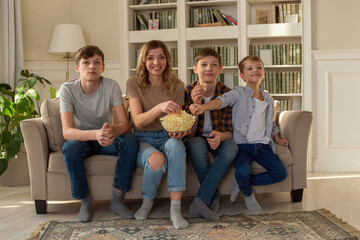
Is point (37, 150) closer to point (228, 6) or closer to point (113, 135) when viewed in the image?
point (113, 135)

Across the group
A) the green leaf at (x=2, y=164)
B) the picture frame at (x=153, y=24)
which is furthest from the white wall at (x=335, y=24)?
the green leaf at (x=2, y=164)

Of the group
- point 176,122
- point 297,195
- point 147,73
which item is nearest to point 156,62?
point 147,73


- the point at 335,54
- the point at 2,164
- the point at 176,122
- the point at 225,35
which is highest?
the point at 225,35

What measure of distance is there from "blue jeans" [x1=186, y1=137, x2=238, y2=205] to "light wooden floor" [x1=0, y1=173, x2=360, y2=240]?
0.25m

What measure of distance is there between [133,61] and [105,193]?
233 cm

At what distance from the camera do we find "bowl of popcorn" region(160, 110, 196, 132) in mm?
2748

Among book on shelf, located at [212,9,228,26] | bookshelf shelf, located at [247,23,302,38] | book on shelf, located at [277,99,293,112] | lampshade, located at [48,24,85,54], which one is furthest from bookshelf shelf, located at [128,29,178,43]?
book on shelf, located at [277,99,293,112]

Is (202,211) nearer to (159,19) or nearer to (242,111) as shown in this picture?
(242,111)

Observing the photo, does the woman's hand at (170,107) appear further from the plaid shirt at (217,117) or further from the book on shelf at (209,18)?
the book on shelf at (209,18)

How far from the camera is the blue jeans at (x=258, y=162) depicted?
3023 millimetres

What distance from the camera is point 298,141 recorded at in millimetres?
3262

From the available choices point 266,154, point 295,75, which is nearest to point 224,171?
point 266,154

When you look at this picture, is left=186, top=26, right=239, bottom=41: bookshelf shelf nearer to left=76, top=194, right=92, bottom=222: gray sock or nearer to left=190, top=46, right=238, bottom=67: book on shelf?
left=190, top=46, right=238, bottom=67: book on shelf

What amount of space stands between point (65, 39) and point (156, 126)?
2.27 metres
